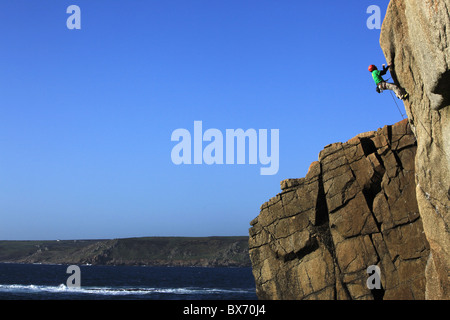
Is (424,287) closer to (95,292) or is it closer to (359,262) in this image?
(359,262)

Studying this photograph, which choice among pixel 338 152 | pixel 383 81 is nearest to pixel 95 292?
pixel 338 152

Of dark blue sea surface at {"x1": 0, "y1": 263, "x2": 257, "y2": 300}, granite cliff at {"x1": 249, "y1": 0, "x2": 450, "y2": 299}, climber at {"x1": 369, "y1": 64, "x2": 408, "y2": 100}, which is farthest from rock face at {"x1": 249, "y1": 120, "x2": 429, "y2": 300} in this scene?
dark blue sea surface at {"x1": 0, "y1": 263, "x2": 257, "y2": 300}

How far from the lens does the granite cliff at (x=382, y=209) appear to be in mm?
25750

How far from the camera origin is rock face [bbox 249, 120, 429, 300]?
31.8m

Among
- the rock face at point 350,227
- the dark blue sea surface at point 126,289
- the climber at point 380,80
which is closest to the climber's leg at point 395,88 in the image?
the climber at point 380,80

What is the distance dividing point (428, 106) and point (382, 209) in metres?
10.1

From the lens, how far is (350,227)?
33.9 meters

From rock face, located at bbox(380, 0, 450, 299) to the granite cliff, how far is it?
0.21 feet

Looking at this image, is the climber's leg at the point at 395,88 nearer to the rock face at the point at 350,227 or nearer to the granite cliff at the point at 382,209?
the granite cliff at the point at 382,209

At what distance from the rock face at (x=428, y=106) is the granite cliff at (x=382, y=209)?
0.06 meters

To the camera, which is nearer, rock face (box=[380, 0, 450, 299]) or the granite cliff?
rock face (box=[380, 0, 450, 299])

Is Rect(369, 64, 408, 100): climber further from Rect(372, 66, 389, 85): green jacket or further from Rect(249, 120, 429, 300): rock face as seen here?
Rect(249, 120, 429, 300): rock face

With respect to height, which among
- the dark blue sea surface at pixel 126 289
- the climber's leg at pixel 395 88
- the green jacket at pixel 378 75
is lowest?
the dark blue sea surface at pixel 126 289
